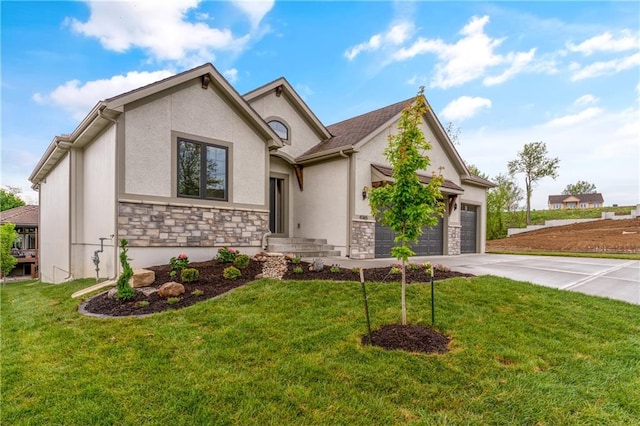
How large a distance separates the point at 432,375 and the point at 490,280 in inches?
196

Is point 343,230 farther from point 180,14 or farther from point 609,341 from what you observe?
point 180,14

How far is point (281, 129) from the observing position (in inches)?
502

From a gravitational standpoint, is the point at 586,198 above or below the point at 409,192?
above

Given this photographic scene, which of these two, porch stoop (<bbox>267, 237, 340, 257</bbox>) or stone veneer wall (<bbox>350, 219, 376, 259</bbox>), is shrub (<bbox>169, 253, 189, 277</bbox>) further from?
stone veneer wall (<bbox>350, 219, 376, 259</bbox>)

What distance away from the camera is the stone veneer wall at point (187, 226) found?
25.2 feet

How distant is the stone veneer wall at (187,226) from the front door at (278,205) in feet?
7.67

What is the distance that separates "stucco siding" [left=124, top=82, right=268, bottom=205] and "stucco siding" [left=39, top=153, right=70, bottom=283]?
4087 mm

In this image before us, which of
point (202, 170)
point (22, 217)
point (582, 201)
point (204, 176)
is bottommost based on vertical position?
point (22, 217)

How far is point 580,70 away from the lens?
450 inches

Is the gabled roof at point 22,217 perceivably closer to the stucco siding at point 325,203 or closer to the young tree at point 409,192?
the stucco siding at point 325,203

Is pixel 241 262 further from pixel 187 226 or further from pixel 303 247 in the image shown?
pixel 303 247

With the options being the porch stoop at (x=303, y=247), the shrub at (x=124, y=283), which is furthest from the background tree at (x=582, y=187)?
the shrub at (x=124, y=283)

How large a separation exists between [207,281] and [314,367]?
415 cm

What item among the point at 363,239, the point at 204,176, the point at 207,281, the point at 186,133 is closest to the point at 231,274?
the point at 207,281
